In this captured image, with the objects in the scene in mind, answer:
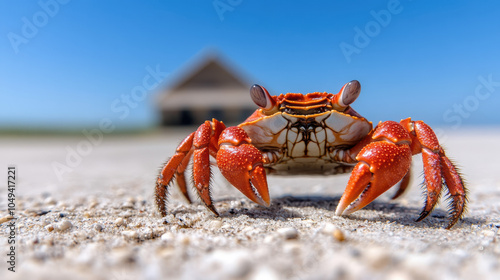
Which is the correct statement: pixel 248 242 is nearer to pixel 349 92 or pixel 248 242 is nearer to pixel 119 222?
pixel 119 222

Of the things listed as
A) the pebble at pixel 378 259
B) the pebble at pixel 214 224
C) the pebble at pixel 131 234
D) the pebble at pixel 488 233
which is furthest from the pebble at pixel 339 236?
the pebble at pixel 131 234

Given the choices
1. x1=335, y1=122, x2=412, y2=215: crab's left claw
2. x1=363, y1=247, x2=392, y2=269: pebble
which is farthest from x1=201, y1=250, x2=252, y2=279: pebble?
x1=335, y1=122, x2=412, y2=215: crab's left claw

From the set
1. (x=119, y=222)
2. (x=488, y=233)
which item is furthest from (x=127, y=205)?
(x=488, y=233)

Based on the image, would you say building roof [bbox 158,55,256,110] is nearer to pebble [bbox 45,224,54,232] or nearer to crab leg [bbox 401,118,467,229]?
crab leg [bbox 401,118,467,229]

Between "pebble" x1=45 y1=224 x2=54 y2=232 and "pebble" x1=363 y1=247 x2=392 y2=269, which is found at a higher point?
"pebble" x1=45 y1=224 x2=54 y2=232

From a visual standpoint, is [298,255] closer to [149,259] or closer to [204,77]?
[149,259]

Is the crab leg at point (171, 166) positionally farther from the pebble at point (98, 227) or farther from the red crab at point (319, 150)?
the pebble at point (98, 227)
